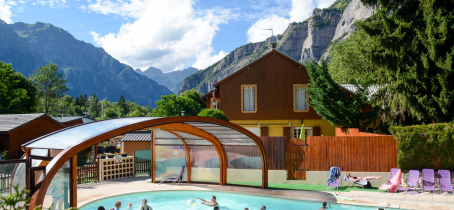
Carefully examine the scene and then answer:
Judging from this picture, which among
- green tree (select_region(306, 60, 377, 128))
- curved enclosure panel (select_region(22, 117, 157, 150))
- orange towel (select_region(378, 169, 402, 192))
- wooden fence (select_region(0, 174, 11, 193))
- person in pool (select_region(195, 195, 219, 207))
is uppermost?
green tree (select_region(306, 60, 377, 128))

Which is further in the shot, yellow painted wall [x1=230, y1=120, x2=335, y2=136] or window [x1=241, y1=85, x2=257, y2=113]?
window [x1=241, y1=85, x2=257, y2=113]

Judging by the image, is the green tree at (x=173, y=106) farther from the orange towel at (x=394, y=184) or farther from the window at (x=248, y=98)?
the orange towel at (x=394, y=184)

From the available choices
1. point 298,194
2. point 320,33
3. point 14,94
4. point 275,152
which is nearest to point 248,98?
point 275,152

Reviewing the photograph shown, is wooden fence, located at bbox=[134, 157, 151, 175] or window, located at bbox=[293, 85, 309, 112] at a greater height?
window, located at bbox=[293, 85, 309, 112]

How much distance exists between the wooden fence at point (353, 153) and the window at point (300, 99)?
28.1ft

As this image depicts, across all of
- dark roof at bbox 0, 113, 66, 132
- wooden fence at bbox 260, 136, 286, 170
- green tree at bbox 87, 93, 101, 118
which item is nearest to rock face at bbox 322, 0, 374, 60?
green tree at bbox 87, 93, 101, 118

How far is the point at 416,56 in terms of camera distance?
1811 cm

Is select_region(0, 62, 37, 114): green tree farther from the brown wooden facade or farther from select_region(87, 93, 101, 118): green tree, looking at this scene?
select_region(87, 93, 101, 118): green tree

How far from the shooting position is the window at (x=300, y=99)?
2522cm

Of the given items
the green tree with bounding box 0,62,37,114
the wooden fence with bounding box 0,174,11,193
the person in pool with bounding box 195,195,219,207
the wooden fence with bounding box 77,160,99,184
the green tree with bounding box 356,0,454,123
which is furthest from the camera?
the green tree with bounding box 0,62,37,114

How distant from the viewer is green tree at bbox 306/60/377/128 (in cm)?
2093

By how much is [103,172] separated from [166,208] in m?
6.73

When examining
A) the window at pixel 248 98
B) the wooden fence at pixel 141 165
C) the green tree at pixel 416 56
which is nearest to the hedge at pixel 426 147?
the green tree at pixel 416 56

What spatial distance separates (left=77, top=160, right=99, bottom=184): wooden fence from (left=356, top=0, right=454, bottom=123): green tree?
16.0 metres
